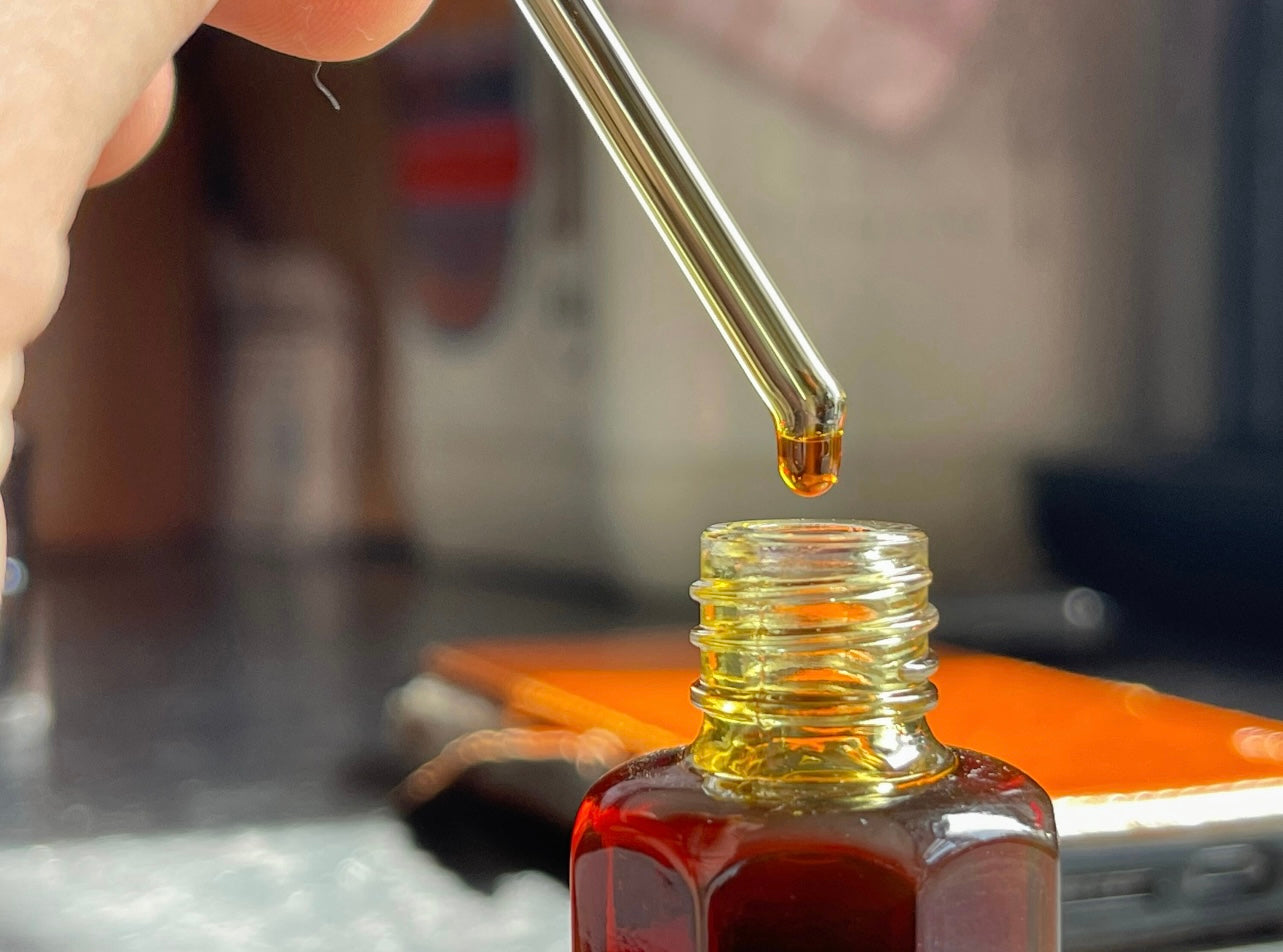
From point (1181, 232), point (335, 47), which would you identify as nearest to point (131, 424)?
point (335, 47)

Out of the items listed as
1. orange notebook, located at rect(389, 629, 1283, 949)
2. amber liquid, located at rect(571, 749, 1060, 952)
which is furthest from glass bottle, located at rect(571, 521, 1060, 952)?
orange notebook, located at rect(389, 629, 1283, 949)

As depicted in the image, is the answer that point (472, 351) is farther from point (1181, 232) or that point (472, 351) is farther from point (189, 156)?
point (1181, 232)

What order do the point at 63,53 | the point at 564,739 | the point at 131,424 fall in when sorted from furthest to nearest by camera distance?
the point at 131,424, the point at 564,739, the point at 63,53

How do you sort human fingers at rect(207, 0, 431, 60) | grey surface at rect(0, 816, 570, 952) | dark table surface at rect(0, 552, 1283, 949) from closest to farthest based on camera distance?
human fingers at rect(207, 0, 431, 60) → grey surface at rect(0, 816, 570, 952) → dark table surface at rect(0, 552, 1283, 949)

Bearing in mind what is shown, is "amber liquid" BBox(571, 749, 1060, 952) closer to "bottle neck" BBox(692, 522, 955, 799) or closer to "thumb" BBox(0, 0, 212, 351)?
"bottle neck" BBox(692, 522, 955, 799)

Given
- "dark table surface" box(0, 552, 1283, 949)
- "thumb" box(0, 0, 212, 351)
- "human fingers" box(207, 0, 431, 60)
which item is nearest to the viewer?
"thumb" box(0, 0, 212, 351)

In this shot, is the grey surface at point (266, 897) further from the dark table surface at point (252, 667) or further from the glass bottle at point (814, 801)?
the glass bottle at point (814, 801)

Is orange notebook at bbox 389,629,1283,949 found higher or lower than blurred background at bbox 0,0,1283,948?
lower
